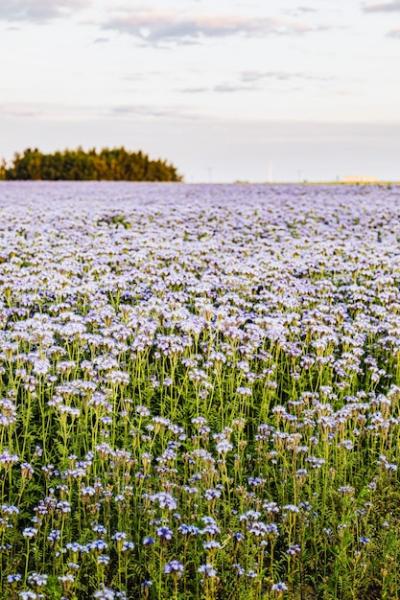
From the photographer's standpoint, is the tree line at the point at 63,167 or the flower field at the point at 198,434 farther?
the tree line at the point at 63,167

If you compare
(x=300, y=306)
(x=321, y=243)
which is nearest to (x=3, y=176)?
(x=321, y=243)

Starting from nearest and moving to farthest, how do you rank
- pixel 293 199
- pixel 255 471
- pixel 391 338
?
pixel 255 471
pixel 391 338
pixel 293 199

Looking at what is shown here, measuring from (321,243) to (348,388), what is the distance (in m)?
5.48

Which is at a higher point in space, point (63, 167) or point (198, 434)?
point (63, 167)

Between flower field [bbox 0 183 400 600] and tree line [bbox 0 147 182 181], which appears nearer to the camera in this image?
flower field [bbox 0 183 400 600]

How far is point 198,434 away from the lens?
6.60 metres

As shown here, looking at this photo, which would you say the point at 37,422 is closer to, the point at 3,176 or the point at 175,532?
the point at 175,532

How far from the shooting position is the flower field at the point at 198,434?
17.3 ft

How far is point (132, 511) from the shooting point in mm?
5930

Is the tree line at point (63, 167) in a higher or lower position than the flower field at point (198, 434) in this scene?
higher

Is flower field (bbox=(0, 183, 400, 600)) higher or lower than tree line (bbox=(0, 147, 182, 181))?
lower

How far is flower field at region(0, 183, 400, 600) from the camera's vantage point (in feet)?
17.3

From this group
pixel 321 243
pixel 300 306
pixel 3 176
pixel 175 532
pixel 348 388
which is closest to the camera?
pixel 175 532

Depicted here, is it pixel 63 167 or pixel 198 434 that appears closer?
pixel 198 434
